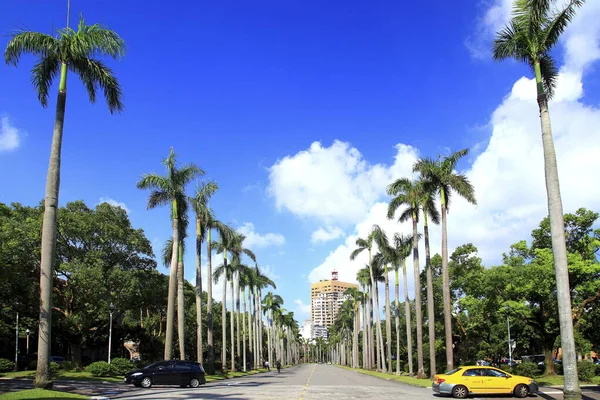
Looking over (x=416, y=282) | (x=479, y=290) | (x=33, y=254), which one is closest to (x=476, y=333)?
(x=479, y=290)

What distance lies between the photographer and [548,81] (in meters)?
20.3

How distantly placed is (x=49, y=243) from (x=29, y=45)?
7.74 metres

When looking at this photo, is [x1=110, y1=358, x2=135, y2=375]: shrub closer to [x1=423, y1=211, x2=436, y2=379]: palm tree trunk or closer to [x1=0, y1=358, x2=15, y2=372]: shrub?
[x1=0, y1=358, x2=15, y2=372]: shrub

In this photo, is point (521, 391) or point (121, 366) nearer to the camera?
point (521, 391)

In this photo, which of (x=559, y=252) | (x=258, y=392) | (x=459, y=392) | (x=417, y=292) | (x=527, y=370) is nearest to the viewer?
(x=559, y=252)

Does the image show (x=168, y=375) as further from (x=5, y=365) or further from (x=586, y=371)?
(x=586, y=371)

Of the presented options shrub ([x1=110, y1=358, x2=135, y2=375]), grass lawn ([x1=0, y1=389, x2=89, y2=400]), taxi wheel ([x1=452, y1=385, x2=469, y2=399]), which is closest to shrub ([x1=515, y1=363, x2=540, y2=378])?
taxi wheel ([x1=452, y1=385, x2=469, y2=399])

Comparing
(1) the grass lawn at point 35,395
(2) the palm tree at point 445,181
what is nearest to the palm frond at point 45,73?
(1) the grass lawn at point 35,395

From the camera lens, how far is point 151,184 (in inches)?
1336

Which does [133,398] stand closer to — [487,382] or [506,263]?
[487,382]

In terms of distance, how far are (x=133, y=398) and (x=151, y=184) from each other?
17.2m

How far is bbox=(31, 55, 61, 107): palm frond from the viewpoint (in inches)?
812

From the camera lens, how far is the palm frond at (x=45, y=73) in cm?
2062

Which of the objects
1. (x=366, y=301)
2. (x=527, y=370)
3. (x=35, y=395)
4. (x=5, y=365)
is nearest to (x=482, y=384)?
(x=527, y=370)
